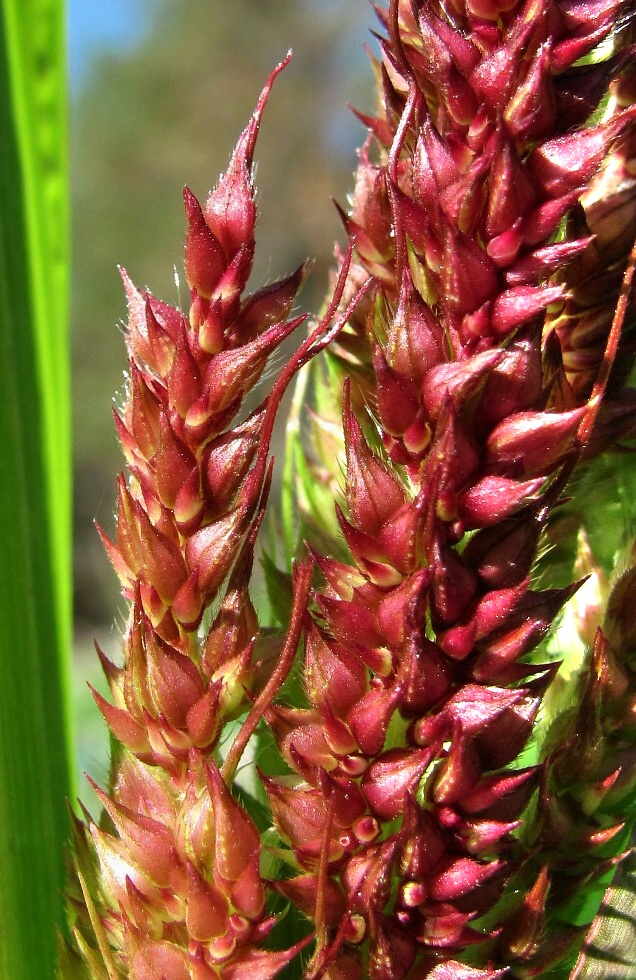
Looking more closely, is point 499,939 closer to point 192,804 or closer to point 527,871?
point 527,871

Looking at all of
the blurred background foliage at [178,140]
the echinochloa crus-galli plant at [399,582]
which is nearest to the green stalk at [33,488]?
the echinochloa crus-galli plant at [399,582]

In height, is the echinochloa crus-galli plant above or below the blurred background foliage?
below

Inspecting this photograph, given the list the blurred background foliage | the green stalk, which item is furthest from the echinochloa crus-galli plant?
the blurred background foliage

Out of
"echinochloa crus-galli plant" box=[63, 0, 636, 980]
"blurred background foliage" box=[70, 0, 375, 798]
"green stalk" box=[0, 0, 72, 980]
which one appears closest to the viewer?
"echinochloa crus-galli plant" box=[63, 0, 636, 980]

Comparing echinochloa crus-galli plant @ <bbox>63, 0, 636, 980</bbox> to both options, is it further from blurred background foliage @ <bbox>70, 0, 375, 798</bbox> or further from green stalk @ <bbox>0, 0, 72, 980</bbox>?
blurred background foliage @ <bbox>70, 0, 375, 798</bbox>

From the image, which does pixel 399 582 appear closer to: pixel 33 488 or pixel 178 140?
pixel 33 488

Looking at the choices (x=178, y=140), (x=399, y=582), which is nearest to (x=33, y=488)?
(x=399, y=582)

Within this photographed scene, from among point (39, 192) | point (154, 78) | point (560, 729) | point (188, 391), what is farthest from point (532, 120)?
point (154, 78)
